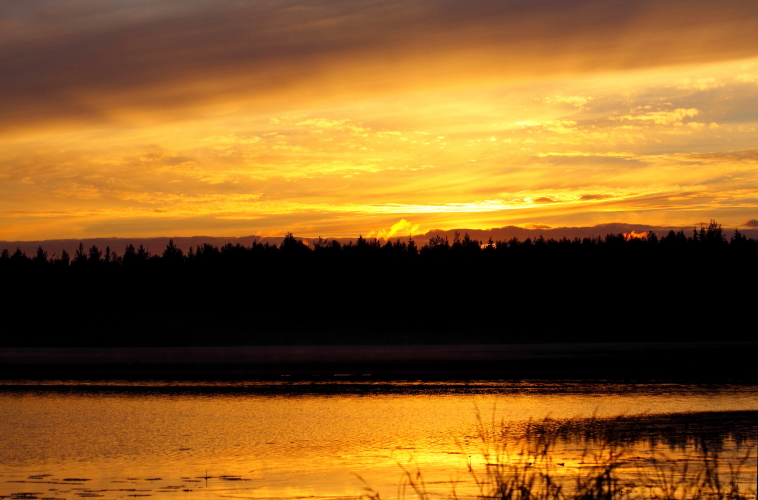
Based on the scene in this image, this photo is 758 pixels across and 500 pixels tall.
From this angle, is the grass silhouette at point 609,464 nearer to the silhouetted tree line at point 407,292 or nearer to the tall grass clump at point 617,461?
the tall grass clump at point 617,461

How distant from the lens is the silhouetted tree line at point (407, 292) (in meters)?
119

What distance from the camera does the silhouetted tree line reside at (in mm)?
118562

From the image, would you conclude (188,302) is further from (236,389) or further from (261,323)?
(236,389)

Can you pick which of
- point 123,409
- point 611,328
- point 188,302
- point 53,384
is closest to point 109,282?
point 188,302

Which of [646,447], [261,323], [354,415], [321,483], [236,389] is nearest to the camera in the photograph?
[321,483]

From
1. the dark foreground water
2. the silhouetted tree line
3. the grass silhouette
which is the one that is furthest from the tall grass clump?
the silhouetted tree line

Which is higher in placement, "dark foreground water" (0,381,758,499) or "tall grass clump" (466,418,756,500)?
"tall grass clump" (466,418,756,500)

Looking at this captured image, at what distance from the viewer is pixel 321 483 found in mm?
15641

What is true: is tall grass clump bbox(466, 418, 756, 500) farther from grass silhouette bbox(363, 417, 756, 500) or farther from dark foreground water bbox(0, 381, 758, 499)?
dark foreground water bbox(0, 381, 758, 499)

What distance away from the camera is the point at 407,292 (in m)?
128

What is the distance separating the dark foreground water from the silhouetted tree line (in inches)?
3213

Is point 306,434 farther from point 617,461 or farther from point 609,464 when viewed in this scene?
point 609,464

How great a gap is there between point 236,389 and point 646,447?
20.0 m

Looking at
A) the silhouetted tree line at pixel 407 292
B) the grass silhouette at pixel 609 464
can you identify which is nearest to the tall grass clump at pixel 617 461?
the grass silhouette at pixel 609 464
